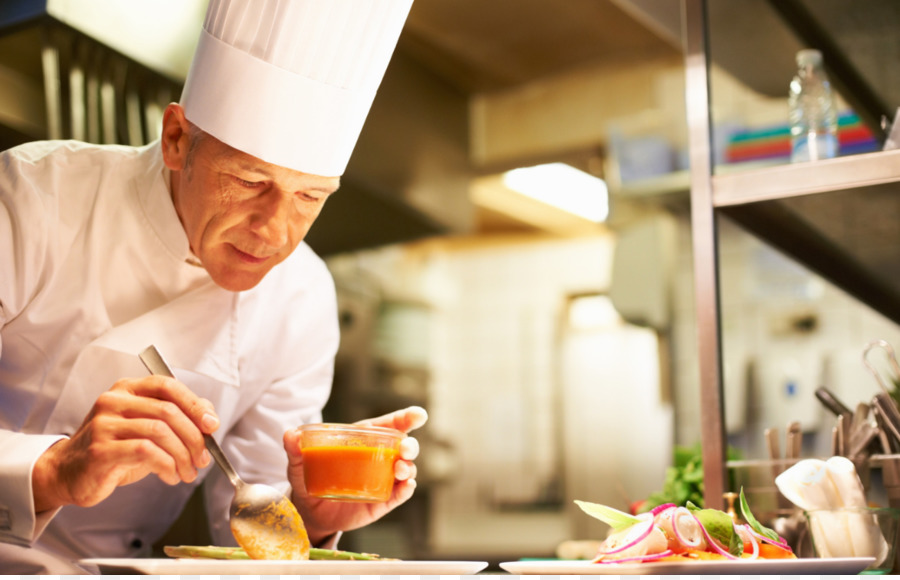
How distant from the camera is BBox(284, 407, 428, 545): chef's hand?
1412 millimetres

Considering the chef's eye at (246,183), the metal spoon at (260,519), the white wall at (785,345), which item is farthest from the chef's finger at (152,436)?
the white wall at (785,345)

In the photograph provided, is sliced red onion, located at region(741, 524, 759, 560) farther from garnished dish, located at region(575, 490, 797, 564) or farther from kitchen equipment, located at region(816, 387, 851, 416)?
kitchen equipment, located at region(816, 387, 851, 416)

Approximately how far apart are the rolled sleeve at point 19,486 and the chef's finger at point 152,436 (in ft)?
0.51

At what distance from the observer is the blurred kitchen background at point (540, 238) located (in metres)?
2.23

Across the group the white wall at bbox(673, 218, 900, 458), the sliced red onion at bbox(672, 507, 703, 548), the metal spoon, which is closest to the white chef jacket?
the metal spoon

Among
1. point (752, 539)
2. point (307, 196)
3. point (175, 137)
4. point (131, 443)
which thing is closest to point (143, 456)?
point (131, 443)

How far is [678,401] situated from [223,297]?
10.9 feet

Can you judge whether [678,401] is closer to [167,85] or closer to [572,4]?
[572,4]

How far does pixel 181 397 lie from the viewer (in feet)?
3.68

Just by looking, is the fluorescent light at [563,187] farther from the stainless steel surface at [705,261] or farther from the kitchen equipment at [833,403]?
the kitchen equipment at [833,403]

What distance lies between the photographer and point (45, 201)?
4.90 ft

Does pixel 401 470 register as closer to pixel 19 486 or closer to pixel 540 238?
pixel 19 486

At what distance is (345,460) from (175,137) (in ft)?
2.07

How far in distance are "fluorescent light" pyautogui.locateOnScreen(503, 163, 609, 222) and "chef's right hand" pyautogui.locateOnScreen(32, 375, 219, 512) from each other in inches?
183
